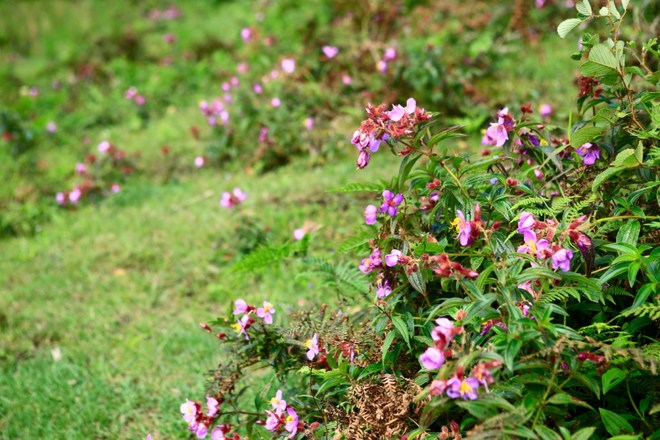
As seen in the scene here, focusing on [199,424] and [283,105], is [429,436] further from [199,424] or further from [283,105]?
[283,105]

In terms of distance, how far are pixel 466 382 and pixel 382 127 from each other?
2.51 feet

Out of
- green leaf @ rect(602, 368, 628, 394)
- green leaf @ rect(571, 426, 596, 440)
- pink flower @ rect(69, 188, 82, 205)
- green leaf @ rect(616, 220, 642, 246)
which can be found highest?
green leaf @ rect(616, 220, 642, 246)

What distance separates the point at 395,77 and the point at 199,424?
11.1ft

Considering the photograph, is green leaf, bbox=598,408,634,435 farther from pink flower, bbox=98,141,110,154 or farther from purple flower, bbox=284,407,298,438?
pink flower, bbox=98,141,110,154

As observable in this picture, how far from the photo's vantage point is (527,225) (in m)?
1.70

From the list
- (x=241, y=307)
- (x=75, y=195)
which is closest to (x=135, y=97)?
(x=75, y=195)

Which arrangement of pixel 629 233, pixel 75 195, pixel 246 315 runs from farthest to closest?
pixel 75 195 → pixel 246 315 → pixel 629 233

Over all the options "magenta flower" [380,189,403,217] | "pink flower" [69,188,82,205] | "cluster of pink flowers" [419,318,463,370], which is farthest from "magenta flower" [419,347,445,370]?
"pink flower" [69,188,82,205]

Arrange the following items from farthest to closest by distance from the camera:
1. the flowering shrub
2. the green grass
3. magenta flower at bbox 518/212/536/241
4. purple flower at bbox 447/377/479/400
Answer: the green grass, magenta flower at bbox 518/212/536/241, the flowering shrub, purple flower at bbox 447/377/479/400

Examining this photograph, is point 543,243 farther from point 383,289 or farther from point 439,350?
point 383,289

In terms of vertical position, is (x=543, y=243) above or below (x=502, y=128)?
below

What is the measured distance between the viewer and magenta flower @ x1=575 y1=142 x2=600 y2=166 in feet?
6.43

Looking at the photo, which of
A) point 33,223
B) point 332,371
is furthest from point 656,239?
point 33,223

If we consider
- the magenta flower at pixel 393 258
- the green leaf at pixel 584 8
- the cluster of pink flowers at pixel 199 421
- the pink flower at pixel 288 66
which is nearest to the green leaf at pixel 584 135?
the green leaf at pixel 584 8
